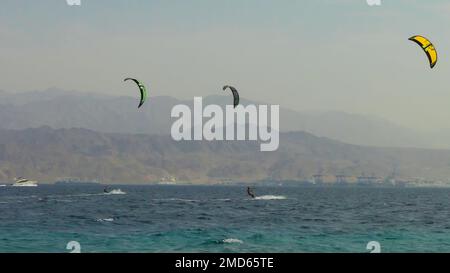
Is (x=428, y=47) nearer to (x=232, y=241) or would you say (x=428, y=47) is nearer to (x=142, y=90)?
(x=142, y=90)

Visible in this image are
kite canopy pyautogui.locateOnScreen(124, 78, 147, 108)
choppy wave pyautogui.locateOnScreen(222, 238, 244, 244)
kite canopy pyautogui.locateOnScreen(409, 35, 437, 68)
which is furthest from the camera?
choppy wave pyautogui.locateOnScreen(222, 238, 244, 244)

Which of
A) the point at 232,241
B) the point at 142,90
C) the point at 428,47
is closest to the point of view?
the point at 428,47

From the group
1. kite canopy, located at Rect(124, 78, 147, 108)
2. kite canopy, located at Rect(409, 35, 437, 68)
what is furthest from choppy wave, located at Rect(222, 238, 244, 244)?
kite canopy, located at Rect(409, 35, 437, 68)

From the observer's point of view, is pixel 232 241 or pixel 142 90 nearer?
pixel 142 90

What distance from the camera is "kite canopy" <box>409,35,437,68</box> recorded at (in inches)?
847

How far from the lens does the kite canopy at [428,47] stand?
21.5 meters

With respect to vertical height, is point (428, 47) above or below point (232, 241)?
above

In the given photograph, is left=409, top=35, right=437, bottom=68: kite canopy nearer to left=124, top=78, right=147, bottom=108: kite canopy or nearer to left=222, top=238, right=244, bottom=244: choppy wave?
left=124, top=78, right=147, bottom=108: kite canopy

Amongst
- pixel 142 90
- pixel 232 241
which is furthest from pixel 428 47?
pixel 232 241

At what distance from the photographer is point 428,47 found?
74.6ft

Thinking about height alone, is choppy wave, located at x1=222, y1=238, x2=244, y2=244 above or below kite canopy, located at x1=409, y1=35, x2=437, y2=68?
below

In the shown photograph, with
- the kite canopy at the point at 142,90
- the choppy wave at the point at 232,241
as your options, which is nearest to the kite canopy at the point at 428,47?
the kite canopy at the point at 142,90

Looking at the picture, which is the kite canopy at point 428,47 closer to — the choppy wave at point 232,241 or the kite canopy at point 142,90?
the kite canopy at point 142,90
